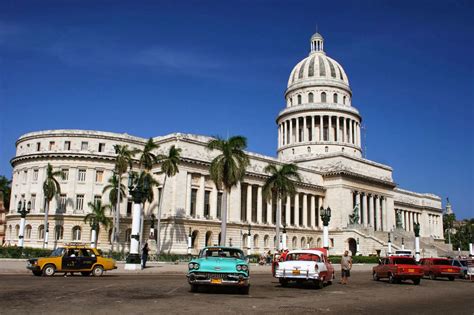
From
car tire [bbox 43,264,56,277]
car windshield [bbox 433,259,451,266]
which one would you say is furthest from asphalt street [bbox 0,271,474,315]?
car windshield [bbox 433,259,451,266]

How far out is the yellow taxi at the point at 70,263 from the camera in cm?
2469

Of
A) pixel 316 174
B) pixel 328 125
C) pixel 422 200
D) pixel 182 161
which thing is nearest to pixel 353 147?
pixel 328 125

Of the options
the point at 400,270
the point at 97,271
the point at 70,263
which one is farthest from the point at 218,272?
the point at 400,270

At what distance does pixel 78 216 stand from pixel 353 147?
57.3 metres

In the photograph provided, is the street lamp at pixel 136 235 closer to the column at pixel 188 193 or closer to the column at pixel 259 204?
the column at pixel 188 193

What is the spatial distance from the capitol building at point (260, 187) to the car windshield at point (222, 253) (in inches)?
1639

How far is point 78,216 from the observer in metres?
60.6

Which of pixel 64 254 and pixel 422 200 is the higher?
pixel 422 200

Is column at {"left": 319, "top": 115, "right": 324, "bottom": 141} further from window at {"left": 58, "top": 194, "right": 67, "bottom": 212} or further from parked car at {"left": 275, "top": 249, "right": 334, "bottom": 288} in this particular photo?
parked car at {"left": 275, "top": 249, "right": 334, "bottom": 288}

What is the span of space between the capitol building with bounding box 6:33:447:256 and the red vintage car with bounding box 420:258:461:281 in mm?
32992

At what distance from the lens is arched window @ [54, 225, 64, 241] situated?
196 ft

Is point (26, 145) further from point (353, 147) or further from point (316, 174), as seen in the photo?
point (353, 147)

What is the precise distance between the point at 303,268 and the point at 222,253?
4765 millimetres

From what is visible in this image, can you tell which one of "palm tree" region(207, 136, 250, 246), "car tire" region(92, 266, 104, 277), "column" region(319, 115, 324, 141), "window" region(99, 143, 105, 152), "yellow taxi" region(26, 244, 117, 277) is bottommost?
"car tire" region(92, 266, 104, 277)
